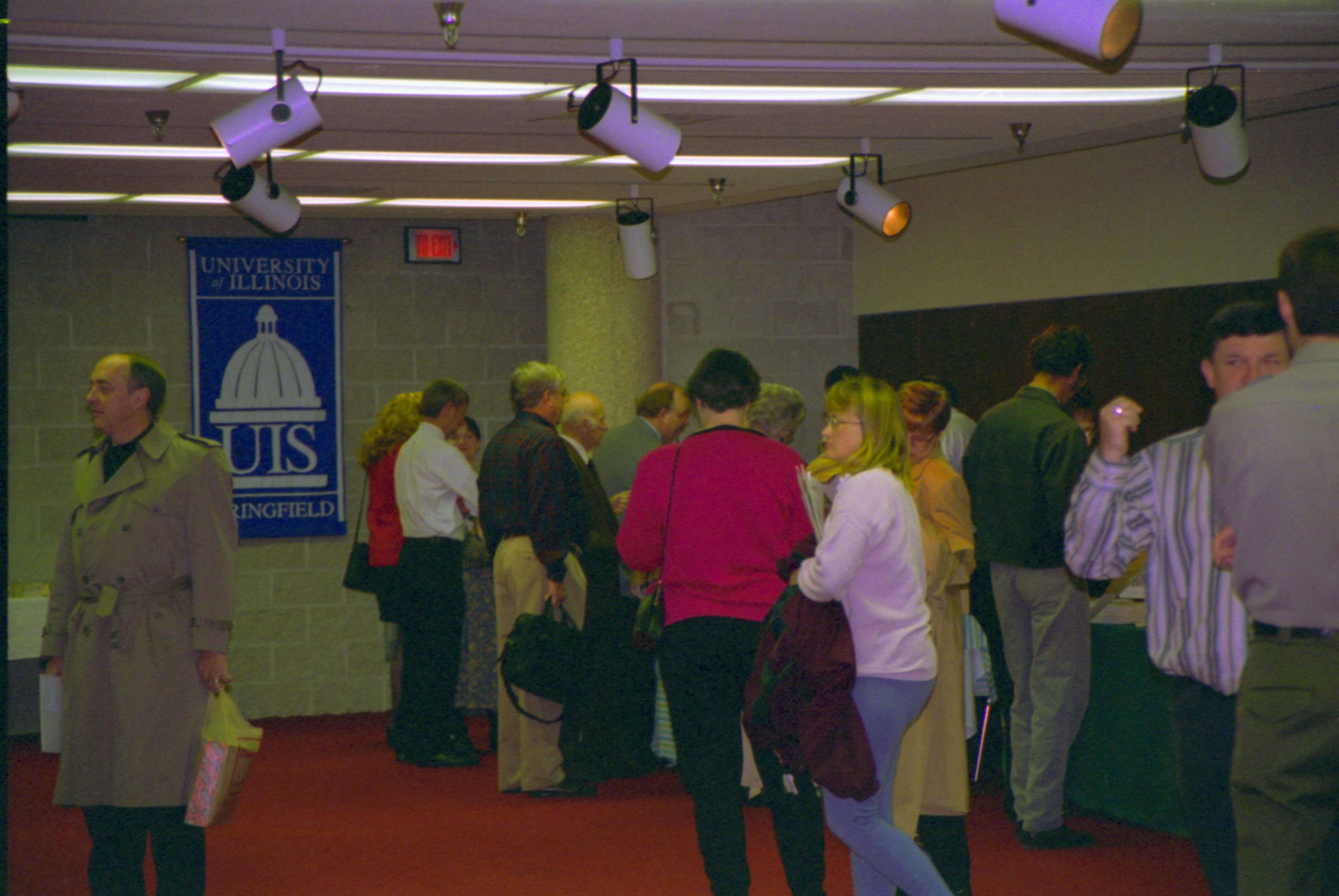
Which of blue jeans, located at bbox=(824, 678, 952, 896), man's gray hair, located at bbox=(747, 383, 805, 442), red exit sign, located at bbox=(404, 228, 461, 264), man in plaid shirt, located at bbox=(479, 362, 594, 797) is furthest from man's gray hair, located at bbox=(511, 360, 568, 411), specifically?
red exit sign, located at bbox=(404, 228, 461, 264)

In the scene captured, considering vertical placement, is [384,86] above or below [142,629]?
above

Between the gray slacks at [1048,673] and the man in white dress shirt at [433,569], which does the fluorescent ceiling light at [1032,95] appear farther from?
the man in white dress shirt at [433,569]

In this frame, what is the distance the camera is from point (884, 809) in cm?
296

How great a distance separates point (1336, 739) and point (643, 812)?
324 cm

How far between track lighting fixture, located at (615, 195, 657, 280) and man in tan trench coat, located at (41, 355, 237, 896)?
10.6ft

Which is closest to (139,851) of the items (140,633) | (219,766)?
(219,766)

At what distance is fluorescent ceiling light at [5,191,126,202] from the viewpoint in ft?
21.2

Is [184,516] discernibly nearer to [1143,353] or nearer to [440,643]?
[440,643]

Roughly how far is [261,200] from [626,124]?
5.37 feet

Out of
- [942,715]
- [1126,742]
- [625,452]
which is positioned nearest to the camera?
[942,715]

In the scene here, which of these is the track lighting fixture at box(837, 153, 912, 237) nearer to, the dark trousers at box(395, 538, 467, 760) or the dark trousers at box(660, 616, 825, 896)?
the dark trousers at box(395, 538, 467, 760)

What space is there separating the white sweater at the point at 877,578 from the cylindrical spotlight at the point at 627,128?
145cm

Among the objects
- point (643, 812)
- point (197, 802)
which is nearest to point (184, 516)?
point (197, 802)

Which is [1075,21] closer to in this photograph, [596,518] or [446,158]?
[596,518]
